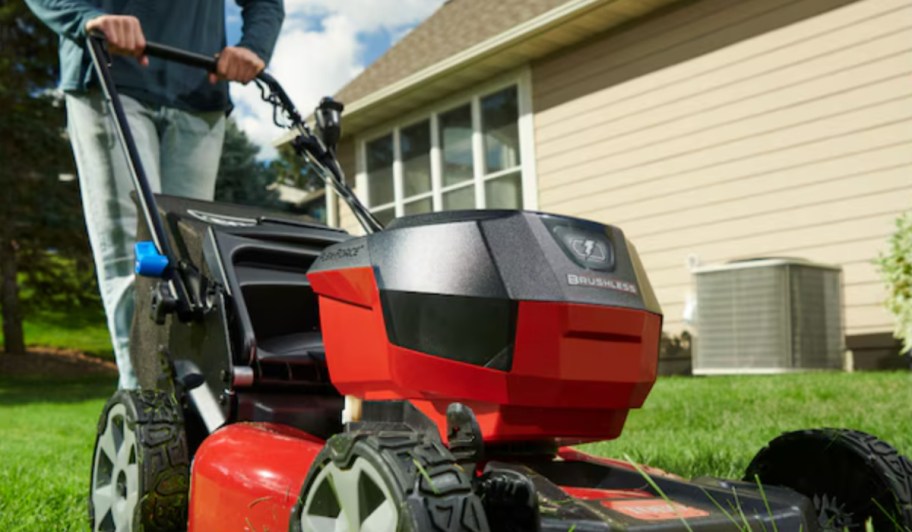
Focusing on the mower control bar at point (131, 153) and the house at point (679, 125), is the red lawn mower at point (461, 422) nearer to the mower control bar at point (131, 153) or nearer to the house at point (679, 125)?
the mower control bar at point (131, 153)

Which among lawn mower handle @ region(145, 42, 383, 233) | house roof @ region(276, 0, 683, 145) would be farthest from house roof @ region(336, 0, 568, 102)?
lawn mower handle @ region(145, 42, 383, 233)

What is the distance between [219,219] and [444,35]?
904cm

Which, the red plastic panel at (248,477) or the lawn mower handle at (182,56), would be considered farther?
the lawn mower handle at (182,56)

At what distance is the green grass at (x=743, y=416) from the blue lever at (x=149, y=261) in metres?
1.48

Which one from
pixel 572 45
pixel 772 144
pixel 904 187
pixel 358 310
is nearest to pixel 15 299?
pixel 572 45

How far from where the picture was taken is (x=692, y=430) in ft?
14.2

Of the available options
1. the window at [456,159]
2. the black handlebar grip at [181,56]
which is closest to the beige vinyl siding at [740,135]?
the window at [456,159]

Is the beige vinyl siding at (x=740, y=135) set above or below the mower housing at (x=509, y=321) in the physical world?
above

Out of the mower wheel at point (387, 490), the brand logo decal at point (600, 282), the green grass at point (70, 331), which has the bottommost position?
the green grass at point (70, 331)

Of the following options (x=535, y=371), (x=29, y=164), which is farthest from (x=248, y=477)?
(x=29, y=164)

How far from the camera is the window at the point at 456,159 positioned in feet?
32.8

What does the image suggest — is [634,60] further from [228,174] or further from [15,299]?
[228,174]

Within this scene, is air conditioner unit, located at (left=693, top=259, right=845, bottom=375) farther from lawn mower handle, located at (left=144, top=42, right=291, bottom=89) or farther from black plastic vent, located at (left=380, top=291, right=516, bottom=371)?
black plastic vent, located at (left=380, top=291, right=516, bottom=371)

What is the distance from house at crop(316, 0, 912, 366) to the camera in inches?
273
